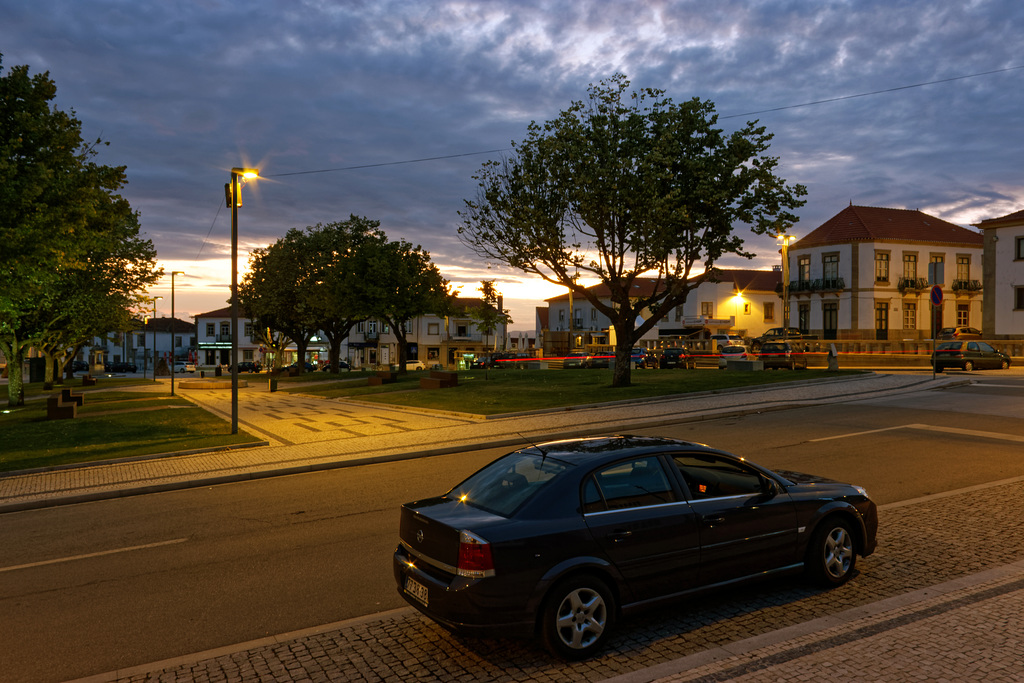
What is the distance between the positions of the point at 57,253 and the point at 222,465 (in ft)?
33.6

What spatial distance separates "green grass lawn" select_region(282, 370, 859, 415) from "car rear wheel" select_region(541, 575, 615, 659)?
15852 mm

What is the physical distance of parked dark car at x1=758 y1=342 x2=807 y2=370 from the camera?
3741 centimetres

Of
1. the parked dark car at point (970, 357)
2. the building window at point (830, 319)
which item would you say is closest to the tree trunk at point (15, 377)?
the parked dark car at point (970, 357)

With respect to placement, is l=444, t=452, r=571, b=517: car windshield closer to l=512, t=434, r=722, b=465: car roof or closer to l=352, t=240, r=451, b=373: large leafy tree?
l=512, t=434, r=722, b=465: car roof

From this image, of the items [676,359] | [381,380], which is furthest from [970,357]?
[381,380]

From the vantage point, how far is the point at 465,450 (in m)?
15.3

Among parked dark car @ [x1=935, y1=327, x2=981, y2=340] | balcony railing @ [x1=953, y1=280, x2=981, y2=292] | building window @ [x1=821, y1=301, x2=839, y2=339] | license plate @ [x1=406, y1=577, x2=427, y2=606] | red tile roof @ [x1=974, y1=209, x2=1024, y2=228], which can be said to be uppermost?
red tile roof @ [x1=974, y1=209, x2=1024, y2=228]

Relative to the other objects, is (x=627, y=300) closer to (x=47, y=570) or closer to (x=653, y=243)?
(x=653, y=243)

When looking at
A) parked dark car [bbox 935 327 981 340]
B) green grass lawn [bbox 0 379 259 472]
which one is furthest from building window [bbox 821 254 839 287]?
green grass lawn [bbox 0 379 259 472]

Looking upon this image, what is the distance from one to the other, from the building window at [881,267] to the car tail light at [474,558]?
59.8 metres

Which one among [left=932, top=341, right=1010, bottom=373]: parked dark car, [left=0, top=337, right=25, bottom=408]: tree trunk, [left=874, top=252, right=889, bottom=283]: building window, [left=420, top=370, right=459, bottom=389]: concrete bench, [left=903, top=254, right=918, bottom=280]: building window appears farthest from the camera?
[left=903, top=254, right=918, bottom=280]: building window

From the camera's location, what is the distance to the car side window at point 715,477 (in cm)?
580

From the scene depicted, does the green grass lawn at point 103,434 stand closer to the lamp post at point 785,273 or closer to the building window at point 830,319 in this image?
the lamp post at point 785,273

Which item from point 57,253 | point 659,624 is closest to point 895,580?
point 659,624
